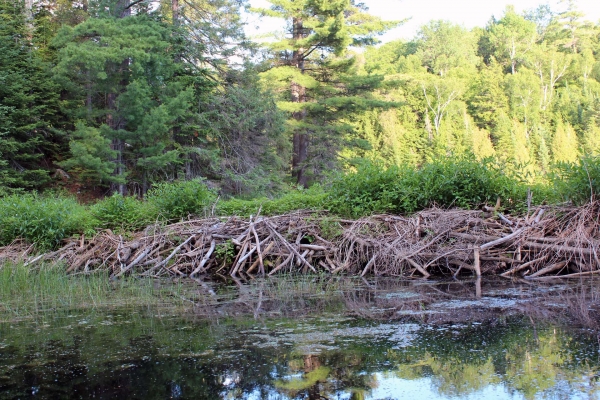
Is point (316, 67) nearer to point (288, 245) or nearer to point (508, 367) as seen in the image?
point (288, 245)

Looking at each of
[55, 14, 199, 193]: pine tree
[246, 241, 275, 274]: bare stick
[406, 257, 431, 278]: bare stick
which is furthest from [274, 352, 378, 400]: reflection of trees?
[55, 14, 199, 193]: pine tree

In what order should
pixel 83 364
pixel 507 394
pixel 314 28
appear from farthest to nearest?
pixel 314 28
pixel 83 364
pixel 507 394

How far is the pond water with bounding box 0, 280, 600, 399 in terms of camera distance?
3.17m

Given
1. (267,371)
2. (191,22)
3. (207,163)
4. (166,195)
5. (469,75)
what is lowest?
(267,371)

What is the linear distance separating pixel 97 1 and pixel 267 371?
2024cm

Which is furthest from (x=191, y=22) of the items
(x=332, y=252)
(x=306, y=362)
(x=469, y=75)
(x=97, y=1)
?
(x=469, y=75)

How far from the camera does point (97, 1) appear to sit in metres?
20.4

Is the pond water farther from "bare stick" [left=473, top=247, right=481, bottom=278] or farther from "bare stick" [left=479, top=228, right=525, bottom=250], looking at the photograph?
"bare stick" [left=479, top=228, right=525, bottom=250]

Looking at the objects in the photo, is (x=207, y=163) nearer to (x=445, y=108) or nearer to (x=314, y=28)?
(x=314, y=28)

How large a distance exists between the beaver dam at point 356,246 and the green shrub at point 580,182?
0.24m

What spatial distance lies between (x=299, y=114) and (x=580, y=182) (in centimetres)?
2120

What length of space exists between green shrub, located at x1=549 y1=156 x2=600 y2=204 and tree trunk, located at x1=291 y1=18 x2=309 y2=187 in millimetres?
19796

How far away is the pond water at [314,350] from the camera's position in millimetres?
3170

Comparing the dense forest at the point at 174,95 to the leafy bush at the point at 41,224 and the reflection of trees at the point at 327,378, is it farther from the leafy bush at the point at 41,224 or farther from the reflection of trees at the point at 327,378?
the reflection of trees at the point at 327,378
